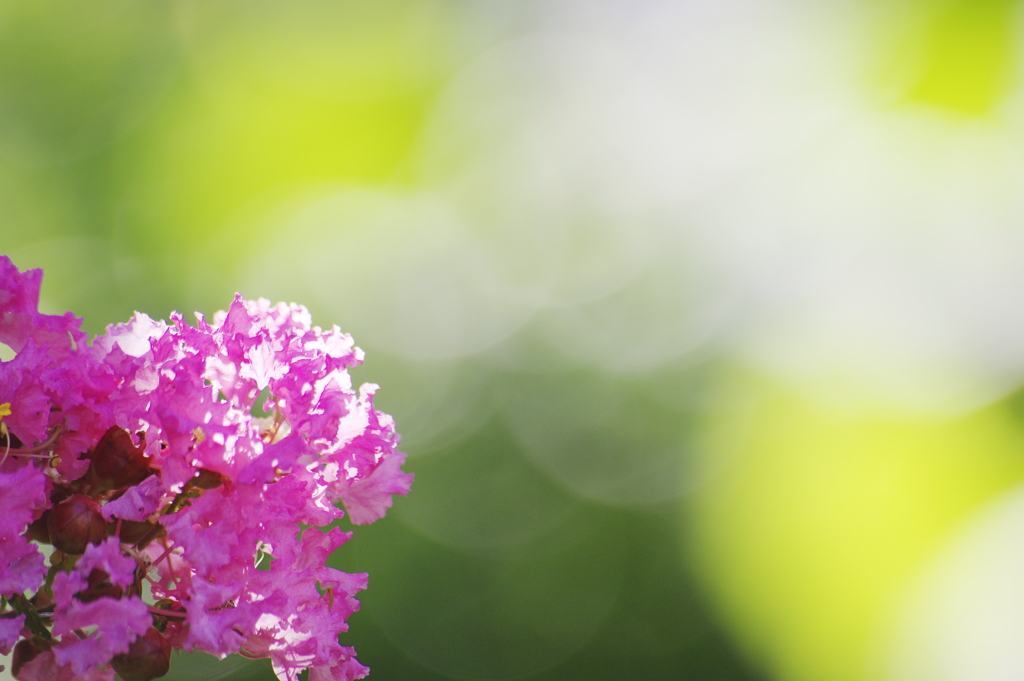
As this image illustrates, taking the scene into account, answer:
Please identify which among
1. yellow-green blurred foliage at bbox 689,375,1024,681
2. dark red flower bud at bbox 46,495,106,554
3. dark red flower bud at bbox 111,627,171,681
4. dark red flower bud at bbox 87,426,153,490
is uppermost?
yellow-green blurred foliage at bbox 689,375,1024,681

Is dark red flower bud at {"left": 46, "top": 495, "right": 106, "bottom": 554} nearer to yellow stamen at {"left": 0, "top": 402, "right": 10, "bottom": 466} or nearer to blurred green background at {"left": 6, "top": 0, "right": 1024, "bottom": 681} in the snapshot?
yellow stamen at {"left": 0, "top": 402, "right": 10, "bottom": 466}

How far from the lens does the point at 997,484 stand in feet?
20.9

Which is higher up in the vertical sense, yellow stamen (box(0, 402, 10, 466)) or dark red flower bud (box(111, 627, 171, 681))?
yellow stamen (box(0, 402, 10, 466))

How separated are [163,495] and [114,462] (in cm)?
5

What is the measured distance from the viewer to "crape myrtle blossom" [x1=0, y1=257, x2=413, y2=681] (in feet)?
2.49

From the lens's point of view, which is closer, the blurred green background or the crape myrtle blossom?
the crape myrtle blossom

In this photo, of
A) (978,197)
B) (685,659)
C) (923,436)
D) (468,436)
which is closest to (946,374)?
(923,436)

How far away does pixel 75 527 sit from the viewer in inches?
31.0

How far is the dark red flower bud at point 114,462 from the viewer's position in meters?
0.81

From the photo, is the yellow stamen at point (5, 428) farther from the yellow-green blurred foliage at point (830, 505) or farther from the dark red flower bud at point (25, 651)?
the yellow-green blurred foliage at point (830, 505)

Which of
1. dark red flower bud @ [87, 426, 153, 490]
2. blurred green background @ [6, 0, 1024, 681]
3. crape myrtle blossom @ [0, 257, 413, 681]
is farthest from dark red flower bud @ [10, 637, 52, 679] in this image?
blurred green background @ [6, 0, 1024, 681]

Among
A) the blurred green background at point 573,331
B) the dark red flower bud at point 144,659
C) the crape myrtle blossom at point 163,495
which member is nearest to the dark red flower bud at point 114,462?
the crape myrtle blossom at point 163,495

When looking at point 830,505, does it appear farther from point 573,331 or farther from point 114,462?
point 114,462

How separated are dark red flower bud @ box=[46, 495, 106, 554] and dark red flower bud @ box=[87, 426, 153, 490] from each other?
0.09ft
